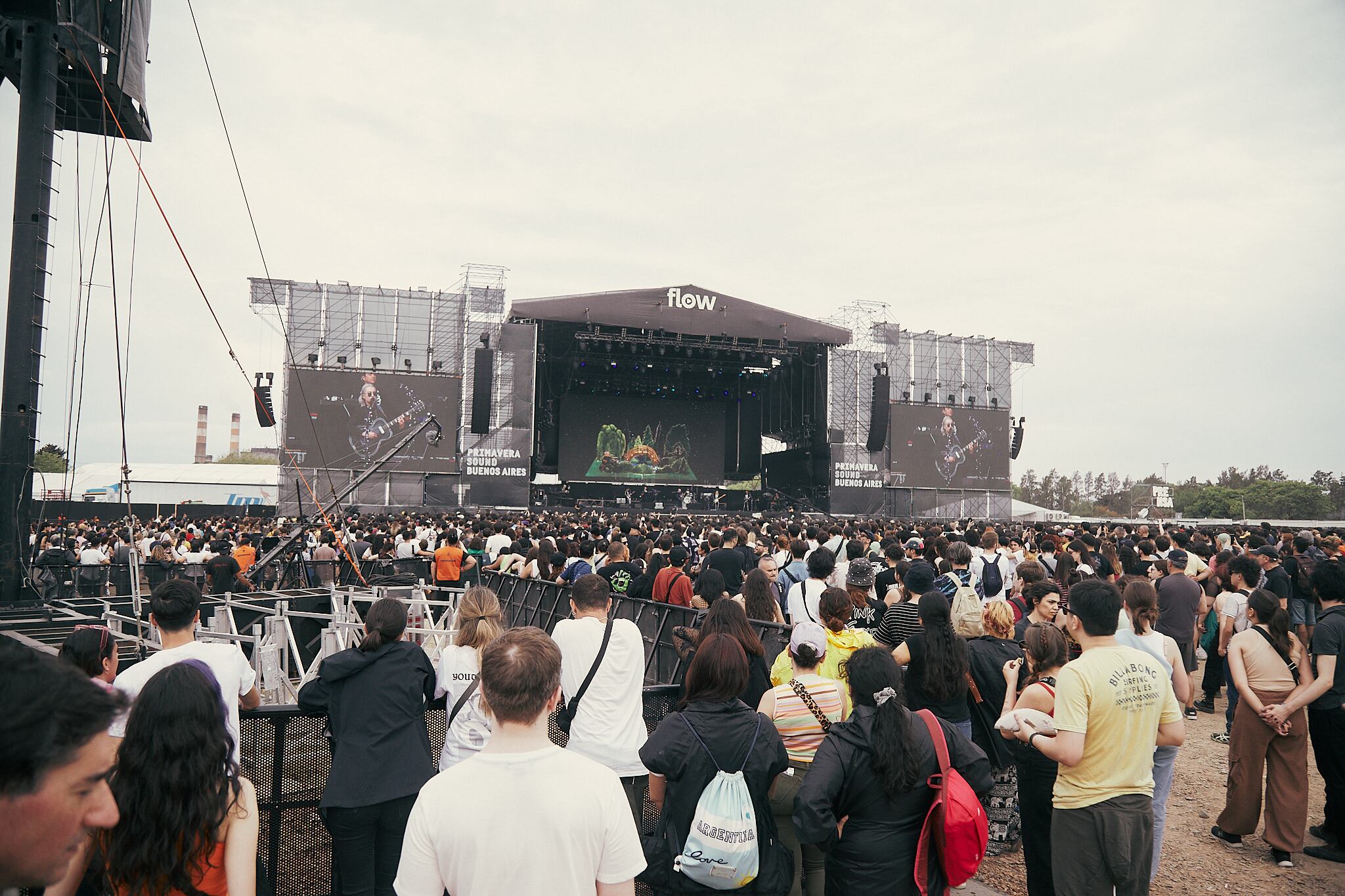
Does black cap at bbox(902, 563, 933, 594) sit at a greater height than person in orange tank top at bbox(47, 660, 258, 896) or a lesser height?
greater

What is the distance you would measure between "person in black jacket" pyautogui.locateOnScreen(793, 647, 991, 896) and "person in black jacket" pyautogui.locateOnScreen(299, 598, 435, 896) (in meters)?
1.63

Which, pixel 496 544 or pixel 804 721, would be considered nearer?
pixel 804 721

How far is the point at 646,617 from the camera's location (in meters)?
7.62

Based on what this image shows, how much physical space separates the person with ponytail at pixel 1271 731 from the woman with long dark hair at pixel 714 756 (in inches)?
148

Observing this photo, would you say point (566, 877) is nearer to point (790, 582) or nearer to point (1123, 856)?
point (1123, 856)

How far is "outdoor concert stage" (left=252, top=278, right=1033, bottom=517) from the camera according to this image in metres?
28.9

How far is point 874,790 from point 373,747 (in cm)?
198

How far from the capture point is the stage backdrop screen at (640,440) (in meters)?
35.6

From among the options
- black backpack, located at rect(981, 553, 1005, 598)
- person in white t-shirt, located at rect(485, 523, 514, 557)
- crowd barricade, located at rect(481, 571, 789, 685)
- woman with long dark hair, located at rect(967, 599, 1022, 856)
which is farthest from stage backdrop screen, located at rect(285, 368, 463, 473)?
woman with long dark hair, located at rect(967, 599, 1022, 856)

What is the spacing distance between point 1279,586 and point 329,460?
28.3 m

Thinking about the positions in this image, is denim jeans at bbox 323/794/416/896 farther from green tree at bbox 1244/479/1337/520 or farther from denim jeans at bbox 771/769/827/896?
green tree at bbox 1244/479/1337/520

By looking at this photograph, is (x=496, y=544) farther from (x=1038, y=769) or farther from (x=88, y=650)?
(x=1038, y=769)

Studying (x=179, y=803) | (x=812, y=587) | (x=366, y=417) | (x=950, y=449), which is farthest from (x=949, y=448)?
(x=179, y=803)

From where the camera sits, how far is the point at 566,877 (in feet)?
6.23
